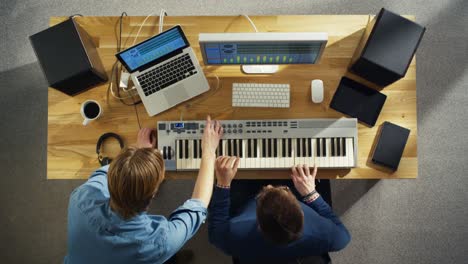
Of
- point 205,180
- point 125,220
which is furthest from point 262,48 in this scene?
point 125,220

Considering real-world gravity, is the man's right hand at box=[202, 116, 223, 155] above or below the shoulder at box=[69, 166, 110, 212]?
above

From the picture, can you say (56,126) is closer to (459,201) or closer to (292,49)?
(292,49)

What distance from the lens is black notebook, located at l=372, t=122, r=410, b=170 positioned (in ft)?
5.53

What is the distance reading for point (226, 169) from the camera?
1.66 meters

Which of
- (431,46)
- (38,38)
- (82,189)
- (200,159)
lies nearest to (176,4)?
(38,38)

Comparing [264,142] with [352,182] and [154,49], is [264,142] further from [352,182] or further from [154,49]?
[352,182]

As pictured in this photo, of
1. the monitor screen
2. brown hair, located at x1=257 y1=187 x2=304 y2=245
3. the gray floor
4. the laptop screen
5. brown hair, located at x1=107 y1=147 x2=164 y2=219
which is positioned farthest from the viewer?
the gray floor

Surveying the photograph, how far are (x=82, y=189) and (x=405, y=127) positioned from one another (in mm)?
1496

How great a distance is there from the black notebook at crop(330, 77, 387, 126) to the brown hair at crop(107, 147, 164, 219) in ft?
3.11

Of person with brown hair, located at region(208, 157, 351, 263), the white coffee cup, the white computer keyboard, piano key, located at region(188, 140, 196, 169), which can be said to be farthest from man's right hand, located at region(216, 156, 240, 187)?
the white coffee cup

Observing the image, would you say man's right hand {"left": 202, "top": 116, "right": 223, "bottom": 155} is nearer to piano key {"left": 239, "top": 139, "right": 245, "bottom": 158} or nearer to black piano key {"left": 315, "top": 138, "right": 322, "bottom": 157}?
piano key {"left": 239, "top": 139, "right": 245, "bottom": 158}

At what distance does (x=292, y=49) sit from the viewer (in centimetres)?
150

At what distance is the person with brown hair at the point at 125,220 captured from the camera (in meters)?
1.24

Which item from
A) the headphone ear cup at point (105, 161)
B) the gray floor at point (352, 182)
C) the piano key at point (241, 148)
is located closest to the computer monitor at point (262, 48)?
the piano key at point (241, 148)
